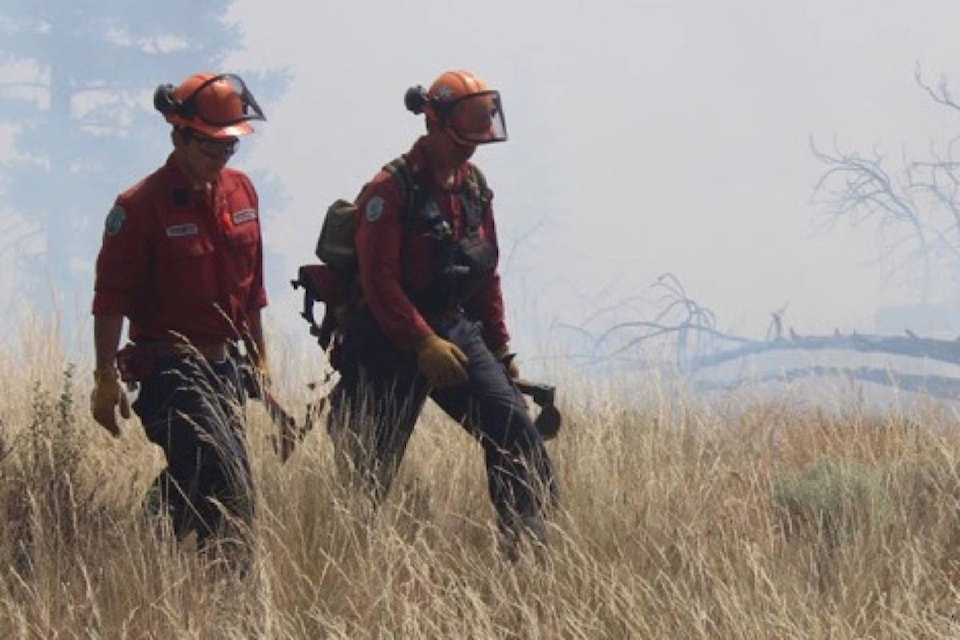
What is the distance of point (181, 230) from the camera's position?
4883 mm

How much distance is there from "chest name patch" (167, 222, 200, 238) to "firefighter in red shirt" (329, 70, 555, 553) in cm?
60

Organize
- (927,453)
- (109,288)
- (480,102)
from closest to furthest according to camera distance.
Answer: (109,288)
(480,102)
(927,453)

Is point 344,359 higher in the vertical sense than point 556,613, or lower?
higher

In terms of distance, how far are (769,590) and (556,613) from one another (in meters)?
0.62

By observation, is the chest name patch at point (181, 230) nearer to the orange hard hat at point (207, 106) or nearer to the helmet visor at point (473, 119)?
the orange hard hat at point (207, 106)

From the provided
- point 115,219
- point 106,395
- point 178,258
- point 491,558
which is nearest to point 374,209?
point 178,258

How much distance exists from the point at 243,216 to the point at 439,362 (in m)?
0.84

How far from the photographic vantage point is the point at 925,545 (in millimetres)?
4961

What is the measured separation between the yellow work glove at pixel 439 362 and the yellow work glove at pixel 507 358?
67cm

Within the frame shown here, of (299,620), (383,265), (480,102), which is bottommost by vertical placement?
(299,620)

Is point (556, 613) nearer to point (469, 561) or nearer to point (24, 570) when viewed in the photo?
point (469, 561)

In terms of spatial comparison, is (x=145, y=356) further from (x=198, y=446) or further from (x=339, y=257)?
(x=339, y=257)

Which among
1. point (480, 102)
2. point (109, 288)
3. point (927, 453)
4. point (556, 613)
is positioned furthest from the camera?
point (927, 453)

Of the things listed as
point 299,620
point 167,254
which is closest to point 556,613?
point 299,620
